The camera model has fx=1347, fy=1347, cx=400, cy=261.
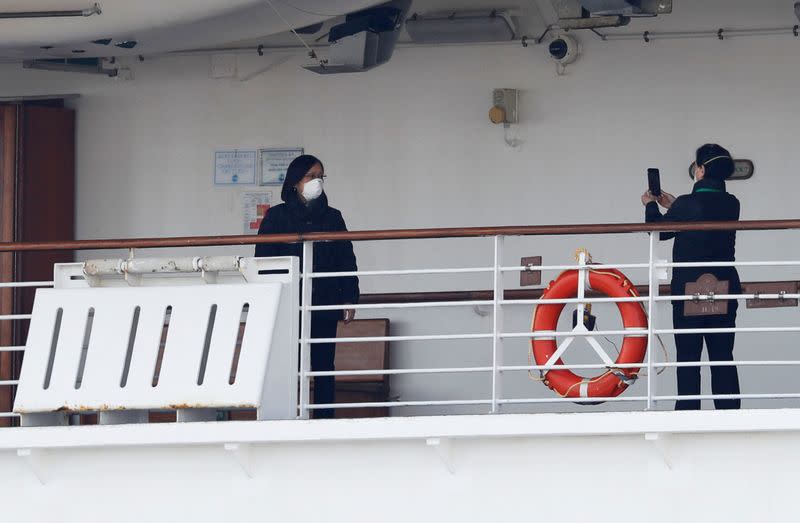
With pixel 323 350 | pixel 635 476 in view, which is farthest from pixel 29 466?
pixel 635 476

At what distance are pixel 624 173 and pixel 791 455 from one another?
306cm

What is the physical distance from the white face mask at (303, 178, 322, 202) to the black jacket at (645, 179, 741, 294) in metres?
1.45

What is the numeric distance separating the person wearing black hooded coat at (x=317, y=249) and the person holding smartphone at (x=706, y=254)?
140 centimetres

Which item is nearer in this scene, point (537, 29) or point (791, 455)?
point (791, 455)

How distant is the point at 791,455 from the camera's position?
16.6ft

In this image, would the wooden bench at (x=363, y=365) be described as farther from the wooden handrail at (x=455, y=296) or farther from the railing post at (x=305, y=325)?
the railing post at (x=305, y=325)

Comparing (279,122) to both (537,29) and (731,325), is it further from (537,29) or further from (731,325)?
(731,325)

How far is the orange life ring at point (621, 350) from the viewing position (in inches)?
219

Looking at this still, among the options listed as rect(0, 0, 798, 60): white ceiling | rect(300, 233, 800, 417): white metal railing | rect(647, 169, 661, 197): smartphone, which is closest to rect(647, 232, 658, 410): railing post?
rect(300, 233, 800, 417): white metal railing

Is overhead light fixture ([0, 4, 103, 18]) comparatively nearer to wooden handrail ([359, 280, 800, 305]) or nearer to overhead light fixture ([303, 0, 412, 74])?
overhead light fixture ([303, 0, 412, 74])

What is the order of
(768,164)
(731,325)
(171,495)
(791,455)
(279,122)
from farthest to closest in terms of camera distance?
(279,122) → (768,164) → (731,325) → (171,495) → (791,455)

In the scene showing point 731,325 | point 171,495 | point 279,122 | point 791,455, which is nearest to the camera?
point 791,455

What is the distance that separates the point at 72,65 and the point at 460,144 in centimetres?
243

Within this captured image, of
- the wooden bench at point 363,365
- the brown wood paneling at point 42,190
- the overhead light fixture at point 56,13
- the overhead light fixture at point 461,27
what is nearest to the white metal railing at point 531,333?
the overhead light fixture at point 56,13
